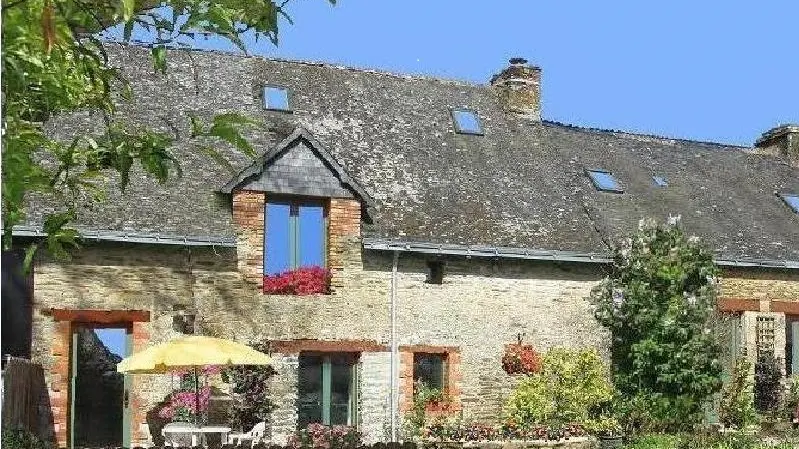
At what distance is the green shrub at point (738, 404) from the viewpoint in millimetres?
21203

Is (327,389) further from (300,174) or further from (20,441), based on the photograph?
(20,441)

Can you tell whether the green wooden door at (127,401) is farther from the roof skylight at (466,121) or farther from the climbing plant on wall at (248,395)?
the roof skylight at (466,121)

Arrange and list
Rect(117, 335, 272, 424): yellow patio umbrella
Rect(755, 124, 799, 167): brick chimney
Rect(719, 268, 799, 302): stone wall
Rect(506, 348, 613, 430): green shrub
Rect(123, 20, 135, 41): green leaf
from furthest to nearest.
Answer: Rect(755, 124, 799, 167): brick chimney < Rect(719, 268, 799, 302): stone wall < Rect(506, 348, 613, 430): green shrub < Rect(117, 335, 272, 424): yellow patio umbrella < Rect(123, 20, 135, 41): green leaf

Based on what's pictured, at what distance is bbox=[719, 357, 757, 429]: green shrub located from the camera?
69.6 feet

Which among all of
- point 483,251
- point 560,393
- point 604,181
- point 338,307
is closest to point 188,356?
point 338,307

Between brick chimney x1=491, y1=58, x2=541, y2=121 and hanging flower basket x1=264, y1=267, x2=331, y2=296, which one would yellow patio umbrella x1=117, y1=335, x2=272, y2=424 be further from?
brick chimney x1=491, y1=58, x2=541, y2=121

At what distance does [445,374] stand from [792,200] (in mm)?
11488

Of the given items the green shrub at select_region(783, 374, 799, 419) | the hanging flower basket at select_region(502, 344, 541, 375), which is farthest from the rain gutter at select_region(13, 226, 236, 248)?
the green shrub at select_region(783, 374, 799, 419)

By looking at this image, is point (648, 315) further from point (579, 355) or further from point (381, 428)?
point (381, 428)

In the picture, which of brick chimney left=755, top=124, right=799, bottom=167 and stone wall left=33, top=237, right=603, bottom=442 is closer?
stone wall left=33, top=237, right=603, bottom=442

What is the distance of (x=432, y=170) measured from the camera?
22.6m

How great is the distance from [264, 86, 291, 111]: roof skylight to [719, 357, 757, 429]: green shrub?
10.6 m

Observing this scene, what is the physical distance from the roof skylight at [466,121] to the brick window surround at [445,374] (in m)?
5.86

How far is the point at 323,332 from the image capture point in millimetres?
19703
